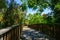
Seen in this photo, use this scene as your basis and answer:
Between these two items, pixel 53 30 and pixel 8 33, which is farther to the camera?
pixel 53 30

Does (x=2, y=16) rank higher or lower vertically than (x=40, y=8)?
lower

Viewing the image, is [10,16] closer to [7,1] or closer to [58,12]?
[7,1]

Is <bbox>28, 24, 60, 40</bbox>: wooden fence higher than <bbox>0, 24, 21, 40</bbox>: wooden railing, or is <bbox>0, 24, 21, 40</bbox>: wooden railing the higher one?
<bbox>0, 24, 21, 40</bbox>: wooden railing

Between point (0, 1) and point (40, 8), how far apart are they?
5.72 metres

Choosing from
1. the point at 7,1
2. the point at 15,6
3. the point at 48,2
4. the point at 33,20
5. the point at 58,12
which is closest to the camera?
the point at 58,12

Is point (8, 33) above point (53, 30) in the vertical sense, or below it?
above

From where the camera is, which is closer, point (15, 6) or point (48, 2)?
point (48, 2)

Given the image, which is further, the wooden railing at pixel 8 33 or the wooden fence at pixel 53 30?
the wooden fence at pixel 53 30

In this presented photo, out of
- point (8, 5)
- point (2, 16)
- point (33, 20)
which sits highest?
point (8, 5)

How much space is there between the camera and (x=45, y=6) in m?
23.1

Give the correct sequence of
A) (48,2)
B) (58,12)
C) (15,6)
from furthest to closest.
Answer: (15,6) → (48,2) → (58,12)

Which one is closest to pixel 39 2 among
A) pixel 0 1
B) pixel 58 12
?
pixel 0 1

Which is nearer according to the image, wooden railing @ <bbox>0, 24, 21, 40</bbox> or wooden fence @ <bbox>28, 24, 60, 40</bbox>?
wooden railing @ <bbox>0, 24, 21, 40</bbox>

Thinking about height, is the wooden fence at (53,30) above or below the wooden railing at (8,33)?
below
